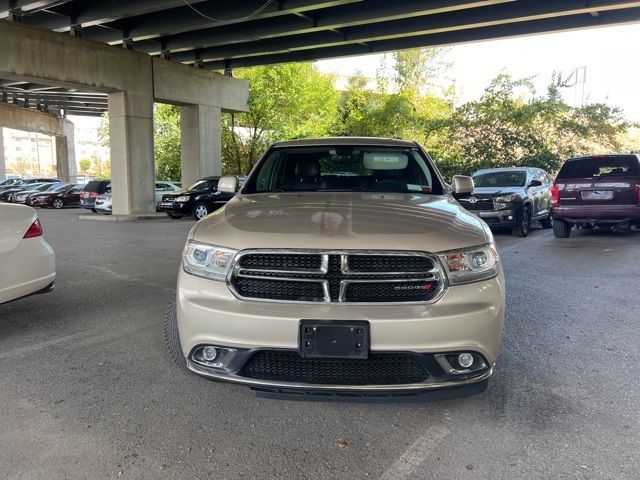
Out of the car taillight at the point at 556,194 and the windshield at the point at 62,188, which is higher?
the car taillight at the point at 556,194

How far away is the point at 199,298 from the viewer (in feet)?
9.20

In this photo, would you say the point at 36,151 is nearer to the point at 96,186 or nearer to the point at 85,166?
the point at 85,166

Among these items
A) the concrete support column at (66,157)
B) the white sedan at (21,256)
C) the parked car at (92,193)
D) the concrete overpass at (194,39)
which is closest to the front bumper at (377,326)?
the white sedan at (21,256)

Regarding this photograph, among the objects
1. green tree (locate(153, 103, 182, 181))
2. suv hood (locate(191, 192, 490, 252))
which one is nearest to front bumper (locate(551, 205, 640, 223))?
suv hood (locate(191, 192, 490, 252))

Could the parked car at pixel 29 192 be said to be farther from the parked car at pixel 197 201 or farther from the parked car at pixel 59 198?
the parked car at pixel 197 201

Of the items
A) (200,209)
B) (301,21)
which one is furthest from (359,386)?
(301,21)

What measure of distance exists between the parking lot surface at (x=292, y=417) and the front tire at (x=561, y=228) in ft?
20.2

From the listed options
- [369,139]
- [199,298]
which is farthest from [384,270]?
[369,139]

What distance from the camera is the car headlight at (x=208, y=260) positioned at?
9.26 feet

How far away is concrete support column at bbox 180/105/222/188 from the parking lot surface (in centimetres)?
1625

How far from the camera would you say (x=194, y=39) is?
1795cm

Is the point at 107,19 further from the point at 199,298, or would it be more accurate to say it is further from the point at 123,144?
the point at 199,298

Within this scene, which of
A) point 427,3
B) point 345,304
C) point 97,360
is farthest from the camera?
point 427,3

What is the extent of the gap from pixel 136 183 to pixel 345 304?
17.4 m
